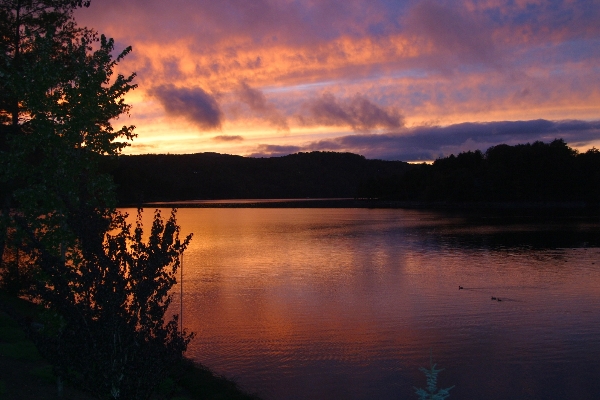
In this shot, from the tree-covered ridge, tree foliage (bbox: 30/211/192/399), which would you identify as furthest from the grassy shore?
the tree-covered ridge

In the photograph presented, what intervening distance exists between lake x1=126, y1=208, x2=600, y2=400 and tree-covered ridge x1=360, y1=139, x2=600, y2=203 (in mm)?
96738

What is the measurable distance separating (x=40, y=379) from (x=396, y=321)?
13.6 metres

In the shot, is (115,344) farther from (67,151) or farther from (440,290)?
(440,290)

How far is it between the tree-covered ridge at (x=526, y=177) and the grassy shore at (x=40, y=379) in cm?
13095

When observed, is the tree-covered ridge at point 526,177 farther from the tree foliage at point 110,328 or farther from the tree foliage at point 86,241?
the tree foliage at point 110,328

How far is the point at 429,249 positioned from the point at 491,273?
1238 cm

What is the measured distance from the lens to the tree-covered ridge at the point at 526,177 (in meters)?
→ 131

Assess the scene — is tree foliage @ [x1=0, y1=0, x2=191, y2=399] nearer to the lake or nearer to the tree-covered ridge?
the lake

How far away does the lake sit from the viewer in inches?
558

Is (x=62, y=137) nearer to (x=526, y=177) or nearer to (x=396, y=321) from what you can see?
(x=396, y=321)

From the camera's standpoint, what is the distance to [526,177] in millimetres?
132625

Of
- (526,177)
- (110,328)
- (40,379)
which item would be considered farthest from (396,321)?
(526,177)

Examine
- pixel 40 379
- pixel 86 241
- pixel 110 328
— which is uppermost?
pixel 86 241

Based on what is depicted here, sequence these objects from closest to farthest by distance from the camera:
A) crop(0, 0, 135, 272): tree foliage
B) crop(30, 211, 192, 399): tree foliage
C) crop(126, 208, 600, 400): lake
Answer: crop(30, 211, 192, 399): tree foliage, crop(0, 0, 135, 272): tree foliage, crop(126, 208, 600, 400): lake
